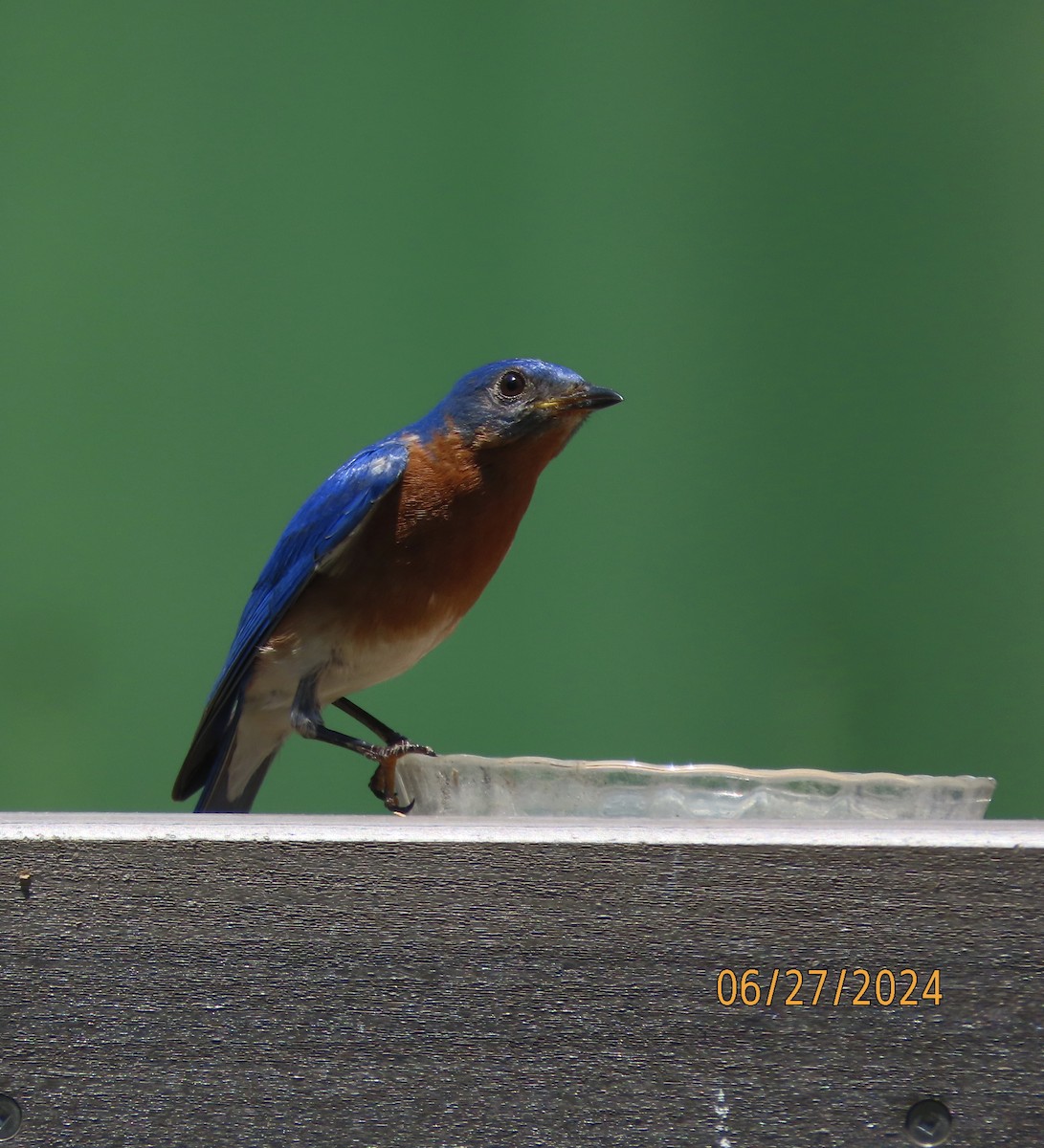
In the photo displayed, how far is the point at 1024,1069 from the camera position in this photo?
89cm

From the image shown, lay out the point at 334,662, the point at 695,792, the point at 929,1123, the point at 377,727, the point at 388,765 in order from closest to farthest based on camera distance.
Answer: the point at 929,1123, the point at 695,792, the point at 388,765, the point at 334,662, the point at 377,727

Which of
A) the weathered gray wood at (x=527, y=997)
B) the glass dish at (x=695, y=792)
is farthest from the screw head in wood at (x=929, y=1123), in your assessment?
the glass dish at (x=695, y=792)

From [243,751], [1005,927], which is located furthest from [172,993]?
[243,751]

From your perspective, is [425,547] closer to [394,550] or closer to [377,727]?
[394,550]

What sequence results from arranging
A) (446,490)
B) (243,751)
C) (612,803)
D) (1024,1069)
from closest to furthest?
1. (1024,1069)
2. (612,803)
3. (446,490)
4. (243,751)

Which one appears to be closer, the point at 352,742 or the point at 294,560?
the point at 352,742

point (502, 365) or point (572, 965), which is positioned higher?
point (502, 365)

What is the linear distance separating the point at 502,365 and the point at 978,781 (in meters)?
1.07

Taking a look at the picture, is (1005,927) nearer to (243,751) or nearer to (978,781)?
(978,781)

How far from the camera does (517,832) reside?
94 cm

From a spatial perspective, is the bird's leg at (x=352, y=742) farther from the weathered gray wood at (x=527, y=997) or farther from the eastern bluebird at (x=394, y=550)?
the weathered gray wood at (x=527, y=997)

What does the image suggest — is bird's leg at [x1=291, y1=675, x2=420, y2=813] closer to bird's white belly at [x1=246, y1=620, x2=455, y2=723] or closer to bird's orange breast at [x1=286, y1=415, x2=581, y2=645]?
bird's white belly at [x1=246, y1=620, x2=455, y2=723]
